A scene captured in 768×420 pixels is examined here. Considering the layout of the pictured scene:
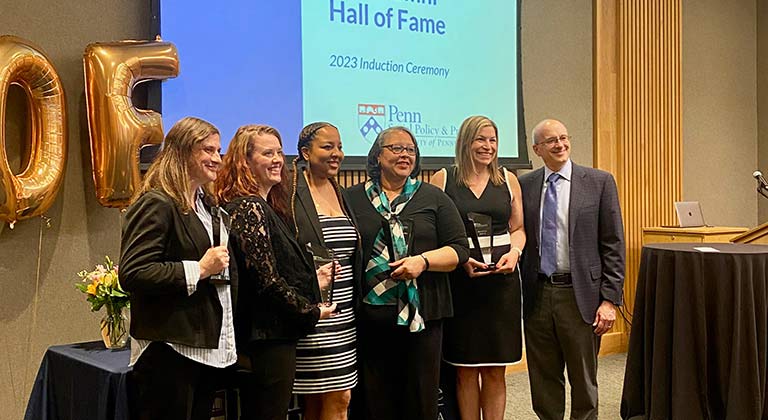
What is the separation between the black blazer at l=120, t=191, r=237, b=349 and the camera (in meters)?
2.02

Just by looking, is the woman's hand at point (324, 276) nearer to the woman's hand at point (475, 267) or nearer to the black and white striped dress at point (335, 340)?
the black and white striped dress at point (335, 340)

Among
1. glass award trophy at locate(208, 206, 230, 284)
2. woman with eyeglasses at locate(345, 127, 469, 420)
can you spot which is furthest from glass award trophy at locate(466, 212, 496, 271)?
glass award trophy at locate(208, 206, 230, 284)

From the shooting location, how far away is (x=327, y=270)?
239 centimetres

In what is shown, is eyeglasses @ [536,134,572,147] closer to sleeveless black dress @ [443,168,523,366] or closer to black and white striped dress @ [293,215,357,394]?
sleeveless black dress @ [443,168,523,366]

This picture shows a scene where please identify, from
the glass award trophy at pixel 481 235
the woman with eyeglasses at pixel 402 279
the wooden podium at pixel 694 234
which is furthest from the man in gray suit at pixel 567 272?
the wooden podium at pixel 694 234

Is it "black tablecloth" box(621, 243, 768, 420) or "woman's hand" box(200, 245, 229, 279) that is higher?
"woman's hand" box(200, 245, 229, 279)

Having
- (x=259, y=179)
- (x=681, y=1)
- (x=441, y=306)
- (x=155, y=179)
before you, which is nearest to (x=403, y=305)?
(x=441, y=306)

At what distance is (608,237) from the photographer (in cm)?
317

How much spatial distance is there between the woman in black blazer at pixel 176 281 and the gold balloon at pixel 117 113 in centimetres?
125

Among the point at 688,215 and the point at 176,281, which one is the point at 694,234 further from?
the point at 176,281

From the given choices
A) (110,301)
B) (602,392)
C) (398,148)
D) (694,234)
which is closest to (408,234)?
(398,148)

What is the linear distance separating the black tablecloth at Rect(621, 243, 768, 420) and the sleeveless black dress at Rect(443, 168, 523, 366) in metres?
0.93

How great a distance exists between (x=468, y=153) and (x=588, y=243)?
2.14ft

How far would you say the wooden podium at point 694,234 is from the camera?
5043 mm
